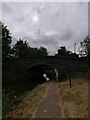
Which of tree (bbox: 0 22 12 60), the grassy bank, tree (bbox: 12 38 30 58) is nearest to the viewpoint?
the grassy bank

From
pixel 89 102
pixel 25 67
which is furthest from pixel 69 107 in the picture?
pixel 25 67

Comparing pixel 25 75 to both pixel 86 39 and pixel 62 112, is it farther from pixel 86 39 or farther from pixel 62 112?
pixel 62 112

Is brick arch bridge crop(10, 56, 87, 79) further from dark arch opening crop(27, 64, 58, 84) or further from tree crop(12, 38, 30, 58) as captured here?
tree crop(12, 38, 30, 58)

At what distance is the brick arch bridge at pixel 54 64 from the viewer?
7925 cm

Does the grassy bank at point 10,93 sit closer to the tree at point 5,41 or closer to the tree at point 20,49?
the tree at point 5,41

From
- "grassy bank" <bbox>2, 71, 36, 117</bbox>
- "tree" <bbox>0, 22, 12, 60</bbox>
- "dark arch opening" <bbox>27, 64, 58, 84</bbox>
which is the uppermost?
"tree" <bbox>0, 22, 12, 60</bbox>

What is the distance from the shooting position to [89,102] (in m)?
24.6

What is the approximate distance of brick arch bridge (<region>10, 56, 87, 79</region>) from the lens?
3120 inches

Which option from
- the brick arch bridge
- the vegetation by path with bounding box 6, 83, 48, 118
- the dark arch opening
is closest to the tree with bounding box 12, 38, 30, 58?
the dark arch opening

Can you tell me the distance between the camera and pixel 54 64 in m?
83.1

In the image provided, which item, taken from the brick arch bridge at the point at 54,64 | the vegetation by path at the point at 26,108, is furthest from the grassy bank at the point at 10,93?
the brick arch bridge at the point at 54,64

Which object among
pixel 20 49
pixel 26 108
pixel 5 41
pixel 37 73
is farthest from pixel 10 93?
pixel 20 49

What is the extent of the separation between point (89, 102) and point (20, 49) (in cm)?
10711

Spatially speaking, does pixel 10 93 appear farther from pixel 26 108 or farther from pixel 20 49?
pixel 20 49
